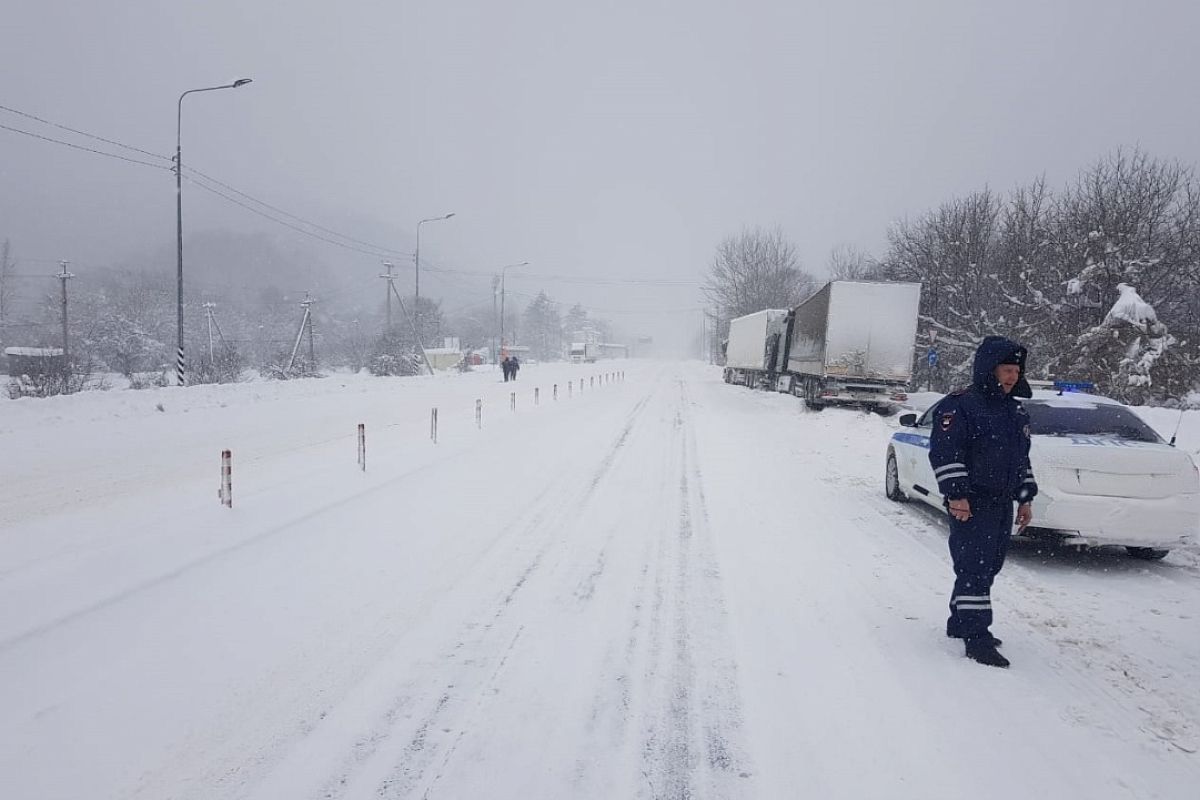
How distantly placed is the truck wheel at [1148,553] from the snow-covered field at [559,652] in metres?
0.16

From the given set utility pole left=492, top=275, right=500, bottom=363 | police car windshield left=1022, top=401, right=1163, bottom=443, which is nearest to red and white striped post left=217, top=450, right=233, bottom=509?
police car windshield left=1022, top=401, right=1163, bottom=443

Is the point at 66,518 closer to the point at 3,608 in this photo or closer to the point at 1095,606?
the point at 3,608

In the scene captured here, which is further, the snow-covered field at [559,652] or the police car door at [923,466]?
the police car door at [923,466]

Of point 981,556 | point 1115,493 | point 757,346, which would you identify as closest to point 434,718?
point 981,556

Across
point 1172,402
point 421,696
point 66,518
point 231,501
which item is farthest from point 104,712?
point 1172,402

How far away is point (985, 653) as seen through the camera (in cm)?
409

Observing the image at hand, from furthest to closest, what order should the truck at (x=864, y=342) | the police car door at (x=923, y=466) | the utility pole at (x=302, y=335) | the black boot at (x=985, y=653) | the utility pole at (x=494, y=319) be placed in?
the utility pole at (x=494, y=319) < the utility pole at (x=302, y=335) < the truck at (x=864, y=342) < the police car door at (x=923, y=466) < the black boot at (x=985, y=653)

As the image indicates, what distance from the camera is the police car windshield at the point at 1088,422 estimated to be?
634 centimetres

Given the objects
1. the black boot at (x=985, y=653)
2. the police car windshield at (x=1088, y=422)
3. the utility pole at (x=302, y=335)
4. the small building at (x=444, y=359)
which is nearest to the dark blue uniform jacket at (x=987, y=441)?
the black boot at (x=985, y=653)

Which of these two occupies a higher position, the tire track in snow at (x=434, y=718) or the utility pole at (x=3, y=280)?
the utility pole at (x=3, y=280)

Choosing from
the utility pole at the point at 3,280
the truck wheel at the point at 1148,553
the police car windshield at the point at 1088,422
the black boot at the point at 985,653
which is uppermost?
the utility pole at the point at 3,280

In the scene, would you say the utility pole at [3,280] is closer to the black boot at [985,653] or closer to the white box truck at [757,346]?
the white box truck at [757,346]

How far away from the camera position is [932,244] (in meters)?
31.2

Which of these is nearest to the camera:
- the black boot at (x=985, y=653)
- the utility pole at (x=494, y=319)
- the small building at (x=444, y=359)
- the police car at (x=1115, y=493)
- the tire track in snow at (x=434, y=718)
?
the tire track in snow at (x=434, y=718)
